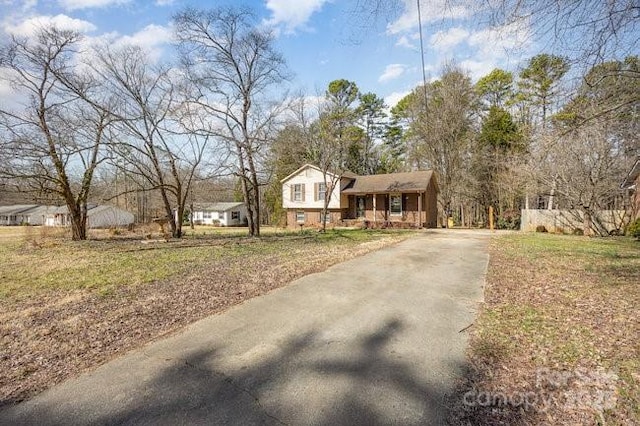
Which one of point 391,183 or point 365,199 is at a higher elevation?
point 391,183

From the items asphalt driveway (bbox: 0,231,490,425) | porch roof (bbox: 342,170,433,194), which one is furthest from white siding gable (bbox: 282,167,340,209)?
asphalt driveway (bbox: 0,231,490,425)

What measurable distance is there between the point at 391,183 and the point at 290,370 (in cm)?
2039

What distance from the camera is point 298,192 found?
84.4 feet

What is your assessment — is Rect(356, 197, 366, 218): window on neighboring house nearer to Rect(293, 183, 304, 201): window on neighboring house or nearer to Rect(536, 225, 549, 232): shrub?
Rect(293, 183, 304, 201): window on neighboring house

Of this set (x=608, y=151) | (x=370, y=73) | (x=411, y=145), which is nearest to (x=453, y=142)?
(x=411, y=145)

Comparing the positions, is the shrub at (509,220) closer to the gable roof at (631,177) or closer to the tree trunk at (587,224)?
the tree trunk at (587,224)

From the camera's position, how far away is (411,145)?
91.7 feet

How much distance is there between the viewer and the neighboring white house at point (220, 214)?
44.4 metres

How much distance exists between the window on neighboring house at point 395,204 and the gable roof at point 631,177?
450 inches

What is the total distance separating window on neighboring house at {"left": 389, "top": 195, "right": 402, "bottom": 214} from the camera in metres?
22.2

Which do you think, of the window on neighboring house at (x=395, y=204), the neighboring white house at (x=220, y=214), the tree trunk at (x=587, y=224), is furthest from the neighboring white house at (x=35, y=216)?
the tree trunk at (x=587, y=224)

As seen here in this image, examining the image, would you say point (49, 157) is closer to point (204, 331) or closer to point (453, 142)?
point (204, 331)

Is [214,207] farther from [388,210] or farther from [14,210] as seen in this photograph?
[14,210]

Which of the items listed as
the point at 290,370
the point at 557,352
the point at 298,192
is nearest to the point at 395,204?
the point at 298,192
